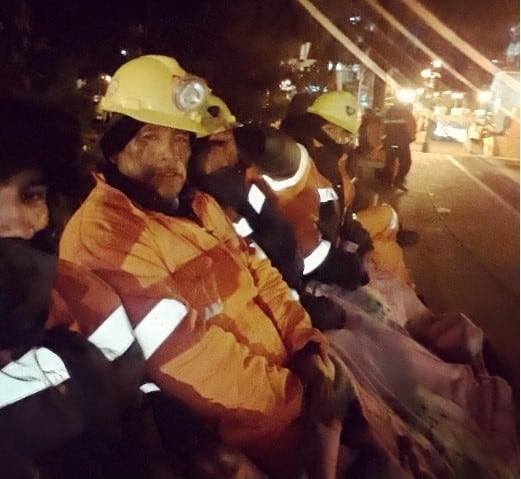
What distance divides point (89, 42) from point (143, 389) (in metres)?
0.84

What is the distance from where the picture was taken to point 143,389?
65.6 inches

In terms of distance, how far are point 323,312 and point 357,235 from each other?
0.77ft

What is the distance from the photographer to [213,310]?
1.71 meters

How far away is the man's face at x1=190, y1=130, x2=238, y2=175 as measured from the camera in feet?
5.75

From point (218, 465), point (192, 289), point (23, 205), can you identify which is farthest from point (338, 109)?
point (218, 465)

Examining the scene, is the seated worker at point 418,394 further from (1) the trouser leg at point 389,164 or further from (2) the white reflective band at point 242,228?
(1) the trouser leg at point 389,164

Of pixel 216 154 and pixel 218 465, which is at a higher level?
pixel 216 154

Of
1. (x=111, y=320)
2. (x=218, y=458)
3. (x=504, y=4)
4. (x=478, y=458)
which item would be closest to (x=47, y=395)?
(x=111, y=320)

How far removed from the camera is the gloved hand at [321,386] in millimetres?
1769

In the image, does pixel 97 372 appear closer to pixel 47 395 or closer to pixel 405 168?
pixel 47 395

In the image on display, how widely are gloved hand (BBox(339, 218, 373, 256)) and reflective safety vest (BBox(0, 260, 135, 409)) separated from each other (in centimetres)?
64

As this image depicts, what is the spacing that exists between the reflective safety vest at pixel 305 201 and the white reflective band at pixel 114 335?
0.50 m

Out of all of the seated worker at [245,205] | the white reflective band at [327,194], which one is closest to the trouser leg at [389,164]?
the white reflective band at [327,194]

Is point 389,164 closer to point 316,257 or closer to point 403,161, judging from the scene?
point 403,161
